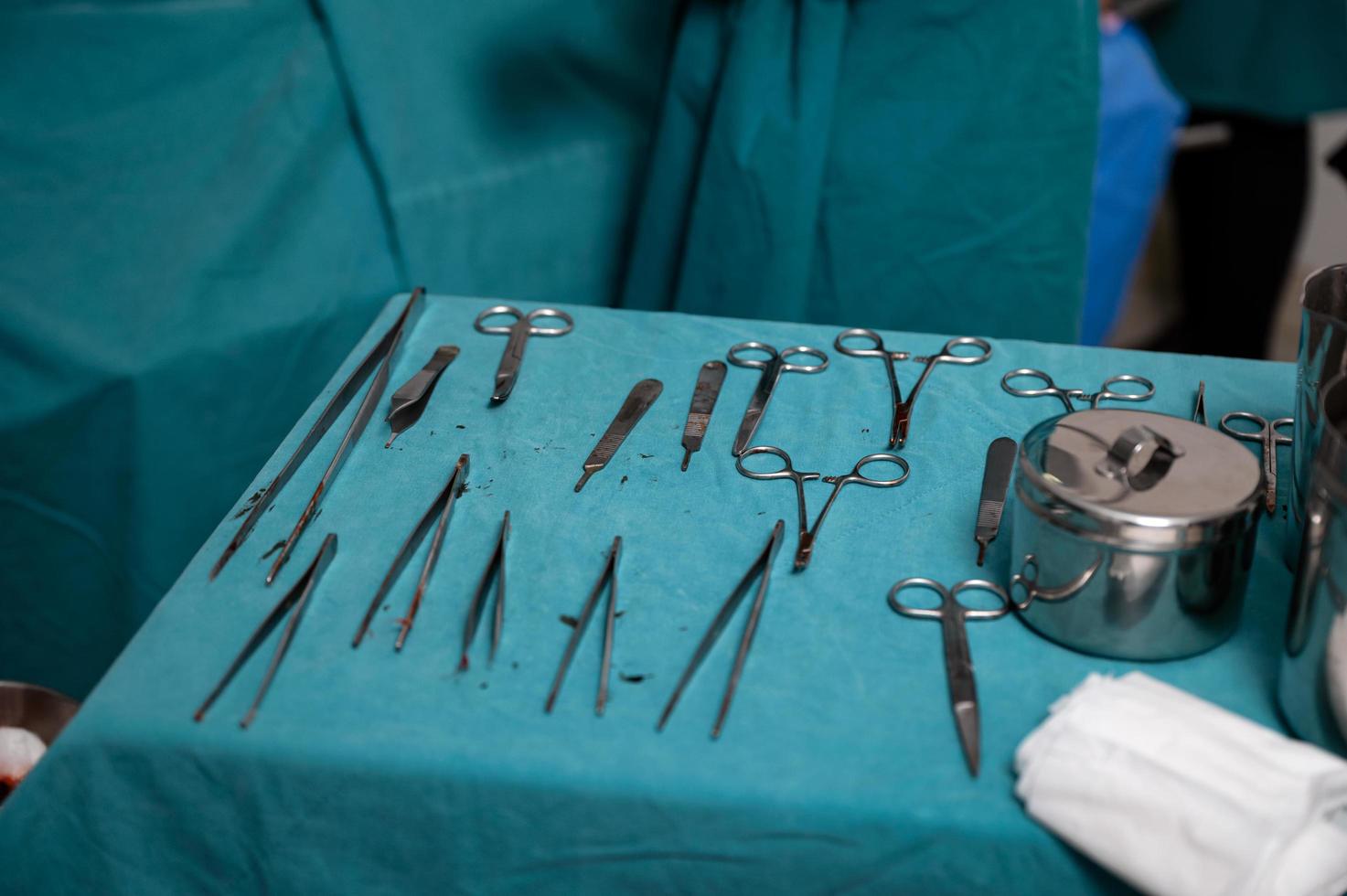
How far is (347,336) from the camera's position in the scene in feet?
5.27

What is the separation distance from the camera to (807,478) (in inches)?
36.4

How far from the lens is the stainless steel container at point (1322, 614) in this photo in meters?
0.61

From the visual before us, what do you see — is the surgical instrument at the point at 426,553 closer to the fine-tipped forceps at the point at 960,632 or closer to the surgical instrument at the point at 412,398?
the surgical instrument at the point at 412,398

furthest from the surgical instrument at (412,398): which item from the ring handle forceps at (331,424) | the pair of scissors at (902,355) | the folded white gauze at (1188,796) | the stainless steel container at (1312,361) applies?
the stainless steel container at (1312,361)

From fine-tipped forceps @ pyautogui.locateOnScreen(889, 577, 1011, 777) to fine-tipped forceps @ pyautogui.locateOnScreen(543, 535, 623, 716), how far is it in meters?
0.19

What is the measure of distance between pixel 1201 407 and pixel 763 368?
389 millimetres

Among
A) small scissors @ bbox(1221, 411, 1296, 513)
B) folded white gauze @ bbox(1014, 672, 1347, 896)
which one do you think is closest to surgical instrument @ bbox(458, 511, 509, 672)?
folded white gauze @ bbox(1014, 672, 1347, 896)

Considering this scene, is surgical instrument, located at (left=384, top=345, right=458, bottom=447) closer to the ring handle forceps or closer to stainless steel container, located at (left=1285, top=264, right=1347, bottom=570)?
the ring handle forceps

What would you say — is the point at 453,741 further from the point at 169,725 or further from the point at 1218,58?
the point at 1218,58

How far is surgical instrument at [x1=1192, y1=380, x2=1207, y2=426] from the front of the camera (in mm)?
985

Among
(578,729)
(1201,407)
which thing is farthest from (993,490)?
(578,729)

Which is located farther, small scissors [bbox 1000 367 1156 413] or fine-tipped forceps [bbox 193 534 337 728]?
small scissors [bbox 1000 367 1156 413]

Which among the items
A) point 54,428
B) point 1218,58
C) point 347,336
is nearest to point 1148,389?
point 347,336

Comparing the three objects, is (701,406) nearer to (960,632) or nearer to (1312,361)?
(960,632)
